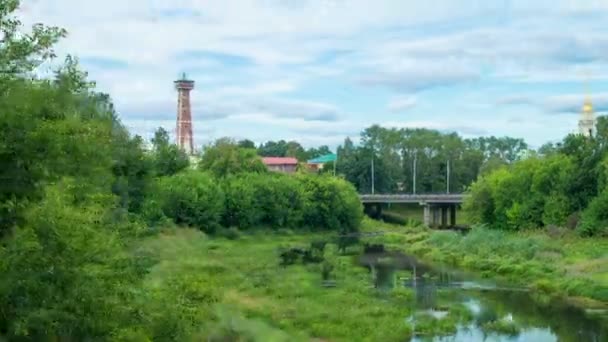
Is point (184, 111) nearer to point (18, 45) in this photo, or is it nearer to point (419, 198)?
point (419, 198)

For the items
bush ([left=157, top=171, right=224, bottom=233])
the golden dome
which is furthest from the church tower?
bush ([left=157, top=171, right=224, bottom=233])

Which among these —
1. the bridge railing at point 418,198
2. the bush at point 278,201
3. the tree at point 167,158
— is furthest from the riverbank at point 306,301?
the bridge railing at point 418,198

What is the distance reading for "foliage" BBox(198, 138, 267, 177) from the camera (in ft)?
296

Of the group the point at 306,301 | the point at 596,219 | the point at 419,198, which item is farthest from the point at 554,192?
the point at 306,301

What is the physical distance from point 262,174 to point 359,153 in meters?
36.2

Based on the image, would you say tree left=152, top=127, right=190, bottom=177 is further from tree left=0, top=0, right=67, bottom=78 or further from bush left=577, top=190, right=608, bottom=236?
tree left=0, top=0, right=67, bottom=78

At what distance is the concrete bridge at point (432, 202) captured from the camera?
96006 millimetres

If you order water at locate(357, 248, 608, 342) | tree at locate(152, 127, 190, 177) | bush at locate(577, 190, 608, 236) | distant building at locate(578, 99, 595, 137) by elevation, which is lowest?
water at locate(357, 248, 608, 342)

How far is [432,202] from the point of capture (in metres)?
97.1

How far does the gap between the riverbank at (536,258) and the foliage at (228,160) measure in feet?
68.4

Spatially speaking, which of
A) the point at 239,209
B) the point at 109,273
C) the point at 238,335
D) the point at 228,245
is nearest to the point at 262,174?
the point at 239,209

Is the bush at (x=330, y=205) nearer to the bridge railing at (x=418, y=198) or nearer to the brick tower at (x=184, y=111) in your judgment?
the bridge railing at (x=418, y=198)

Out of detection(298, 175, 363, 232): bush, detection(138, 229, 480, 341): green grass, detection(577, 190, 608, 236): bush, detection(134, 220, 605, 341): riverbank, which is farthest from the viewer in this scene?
detection(298, 175, 363, 232): bush

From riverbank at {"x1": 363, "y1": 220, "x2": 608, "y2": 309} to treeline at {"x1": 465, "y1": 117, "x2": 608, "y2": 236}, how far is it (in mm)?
2916
